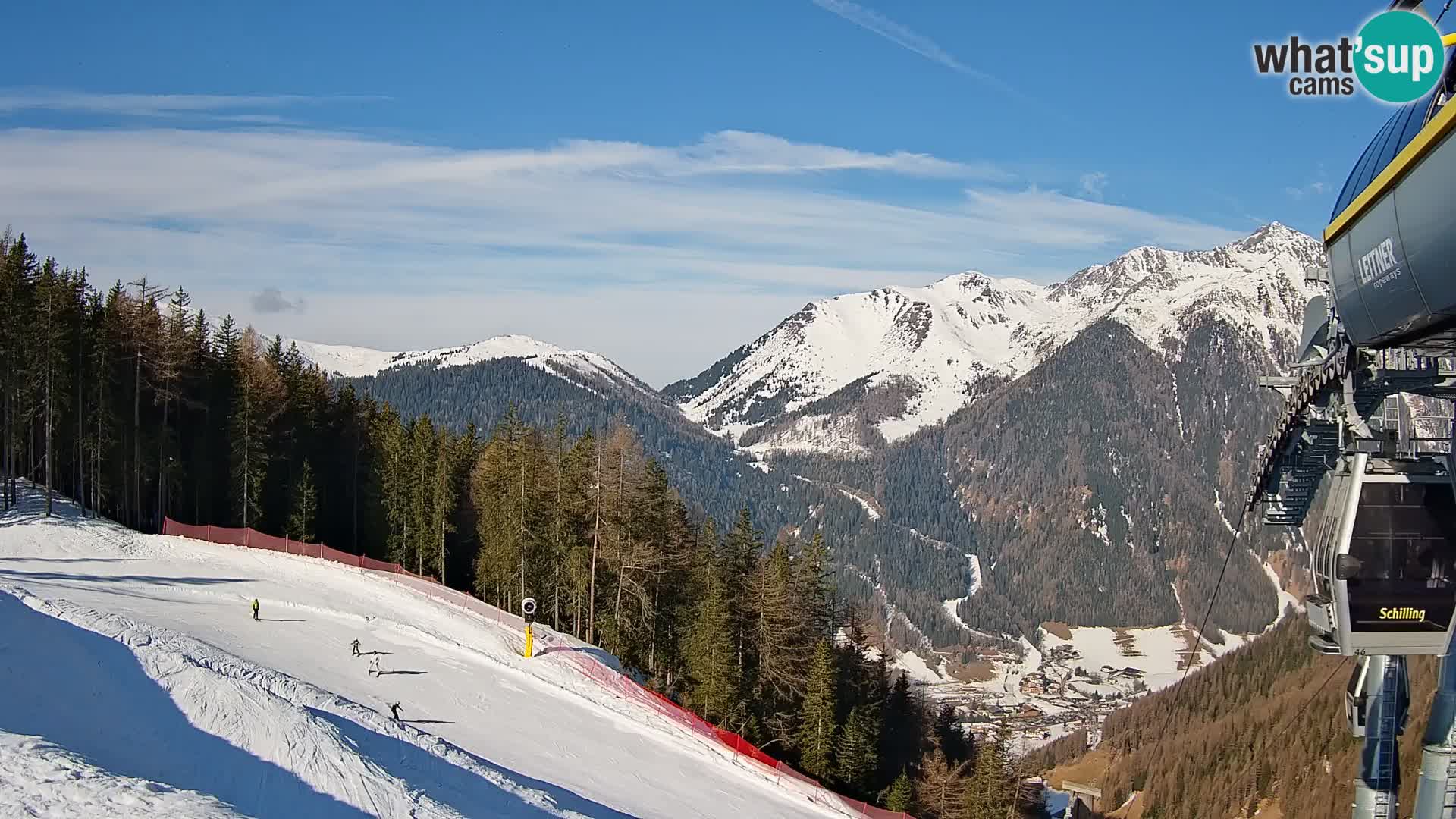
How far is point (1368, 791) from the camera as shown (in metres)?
13.3

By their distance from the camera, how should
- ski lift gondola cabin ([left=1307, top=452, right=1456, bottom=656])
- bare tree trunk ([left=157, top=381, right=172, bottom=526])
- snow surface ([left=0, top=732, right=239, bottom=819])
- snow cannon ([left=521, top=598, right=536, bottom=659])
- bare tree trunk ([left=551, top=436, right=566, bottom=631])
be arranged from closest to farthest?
ski lift gondola cabin ([left=1307, top=452, right=1456, bottom=656]) → snow surface ([left=0, top=732, right=239, bottom=819]) → snow cannon ([left=521, top=598, right=536, bottom=659]) → bare tree trunk ([left=551, top=436, right=566, bottom=631]) → bare tree trunk ([left=157, top=381, right=172, bottom=526])

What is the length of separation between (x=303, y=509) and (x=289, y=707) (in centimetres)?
3346

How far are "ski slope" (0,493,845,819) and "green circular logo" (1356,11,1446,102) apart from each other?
590 inches

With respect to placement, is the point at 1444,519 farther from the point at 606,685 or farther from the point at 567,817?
the point at 606,685

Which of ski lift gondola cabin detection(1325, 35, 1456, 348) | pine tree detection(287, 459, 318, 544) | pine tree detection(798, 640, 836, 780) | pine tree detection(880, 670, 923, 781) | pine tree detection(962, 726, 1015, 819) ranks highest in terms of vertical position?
ski lift gondola cabin detection(1325, 35, 1456, 348)

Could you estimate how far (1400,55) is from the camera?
931cm

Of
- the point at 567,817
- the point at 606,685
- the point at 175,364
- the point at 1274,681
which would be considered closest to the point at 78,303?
the point at 175,364

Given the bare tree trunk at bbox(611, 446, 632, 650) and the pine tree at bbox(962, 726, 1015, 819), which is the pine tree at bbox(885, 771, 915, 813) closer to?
the pine tree at bbox(962, 726, 1015, 819)

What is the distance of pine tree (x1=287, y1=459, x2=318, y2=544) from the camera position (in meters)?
51.6

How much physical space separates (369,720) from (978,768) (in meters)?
25.8

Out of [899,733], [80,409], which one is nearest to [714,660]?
[899,733]

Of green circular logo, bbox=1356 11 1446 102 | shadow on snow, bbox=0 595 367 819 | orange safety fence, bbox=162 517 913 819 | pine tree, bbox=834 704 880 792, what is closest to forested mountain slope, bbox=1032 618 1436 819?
pine tree, bbox=834 704 880 792

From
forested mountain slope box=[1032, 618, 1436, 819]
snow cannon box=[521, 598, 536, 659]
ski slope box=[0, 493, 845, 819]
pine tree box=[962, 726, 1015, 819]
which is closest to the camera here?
ski slope box=[0, 493, 845, 819]

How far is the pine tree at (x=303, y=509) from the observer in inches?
2030
